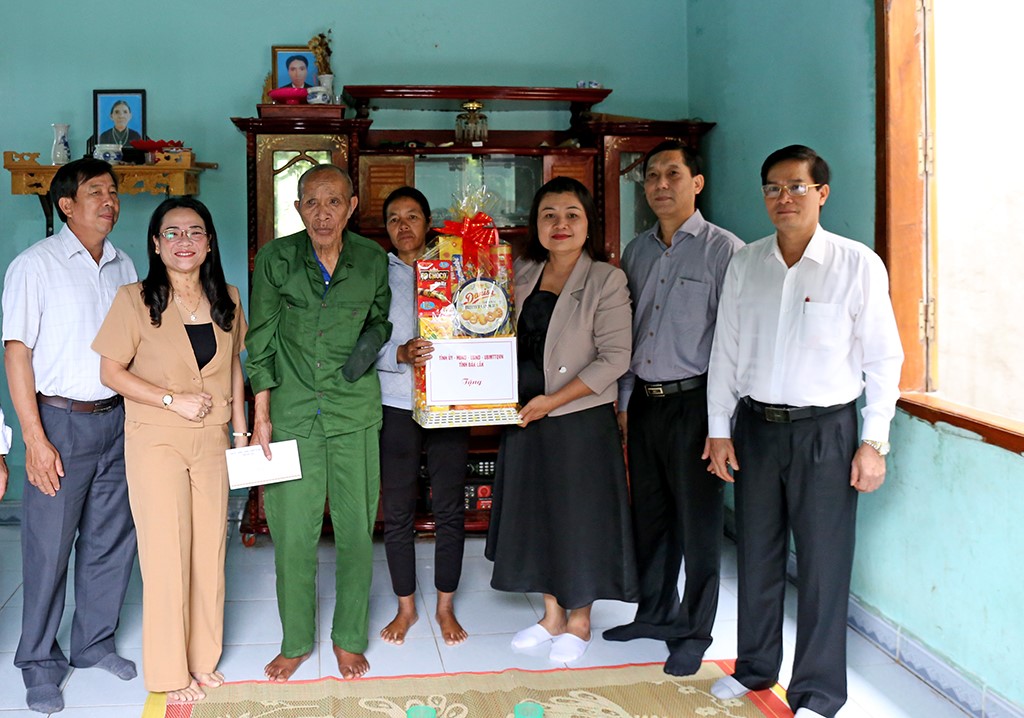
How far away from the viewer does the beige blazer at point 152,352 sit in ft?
9.10

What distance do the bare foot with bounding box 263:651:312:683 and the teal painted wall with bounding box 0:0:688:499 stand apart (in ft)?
8.19

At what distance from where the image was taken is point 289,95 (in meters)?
4.47

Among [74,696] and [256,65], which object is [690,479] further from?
[256,65]

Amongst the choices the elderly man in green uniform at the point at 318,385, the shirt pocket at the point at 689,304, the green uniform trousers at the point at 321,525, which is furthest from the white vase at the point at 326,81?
the shirt pocket at the point at 689,304

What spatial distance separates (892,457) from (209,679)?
2.31 m

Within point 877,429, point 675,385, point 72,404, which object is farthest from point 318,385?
point 877,429

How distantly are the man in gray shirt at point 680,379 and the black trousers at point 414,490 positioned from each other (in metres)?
0.63

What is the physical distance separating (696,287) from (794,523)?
0.81 meters

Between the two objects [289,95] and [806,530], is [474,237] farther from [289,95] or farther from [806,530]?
[289,95]

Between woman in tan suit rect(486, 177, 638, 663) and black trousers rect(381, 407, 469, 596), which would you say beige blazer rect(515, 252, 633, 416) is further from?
black trousers rect(381, 407, 469, 596)

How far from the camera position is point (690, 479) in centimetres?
307

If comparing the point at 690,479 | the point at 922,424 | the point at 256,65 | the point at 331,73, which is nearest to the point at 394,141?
the point at 331,73

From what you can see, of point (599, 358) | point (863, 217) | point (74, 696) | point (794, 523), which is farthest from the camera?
point (863, 217)

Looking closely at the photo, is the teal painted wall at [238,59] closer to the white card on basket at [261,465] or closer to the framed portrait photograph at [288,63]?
the framed portrait photograph at [288,63]
